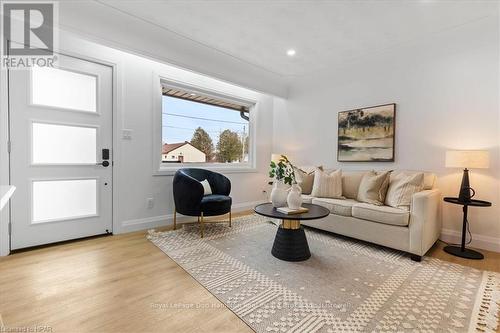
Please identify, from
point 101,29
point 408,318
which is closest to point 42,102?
point 101,29

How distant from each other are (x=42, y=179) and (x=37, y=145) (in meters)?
0.37

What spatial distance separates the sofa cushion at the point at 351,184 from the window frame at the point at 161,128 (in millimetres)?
1827

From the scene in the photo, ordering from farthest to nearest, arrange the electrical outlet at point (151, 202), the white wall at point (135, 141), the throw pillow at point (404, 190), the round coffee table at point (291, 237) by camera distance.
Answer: the electrical outlet at point (151, 202), the white wall at point (135, 141), the throw pillow at point (404, 190), the round coffee table at point (291, 237)

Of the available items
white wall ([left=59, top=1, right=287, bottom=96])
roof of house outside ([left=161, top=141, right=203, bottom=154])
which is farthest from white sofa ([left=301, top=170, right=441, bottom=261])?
white wall ([left=59, top=1, right=287, bottom=96])

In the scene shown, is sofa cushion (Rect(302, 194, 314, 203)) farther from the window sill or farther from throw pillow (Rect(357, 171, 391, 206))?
the window sill

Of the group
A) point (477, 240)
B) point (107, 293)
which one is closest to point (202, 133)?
point (107, 293)

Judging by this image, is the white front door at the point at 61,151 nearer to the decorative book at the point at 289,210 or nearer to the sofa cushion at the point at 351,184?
the decorative book at the point at 289,210

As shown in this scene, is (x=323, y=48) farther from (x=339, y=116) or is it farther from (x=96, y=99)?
(x=96, y=99)

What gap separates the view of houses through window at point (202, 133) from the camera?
3727 mm

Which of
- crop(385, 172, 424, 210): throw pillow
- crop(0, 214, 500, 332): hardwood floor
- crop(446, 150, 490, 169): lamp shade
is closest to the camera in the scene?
crop(0, 214, 500, 332): hardwood floor

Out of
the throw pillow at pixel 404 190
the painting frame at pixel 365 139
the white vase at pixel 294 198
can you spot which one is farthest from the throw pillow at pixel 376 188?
the white vase at pixel 294 198

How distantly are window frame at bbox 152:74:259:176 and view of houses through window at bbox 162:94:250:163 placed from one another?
0.09 m

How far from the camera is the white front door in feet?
8.05

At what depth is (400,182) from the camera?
9.21 feet
